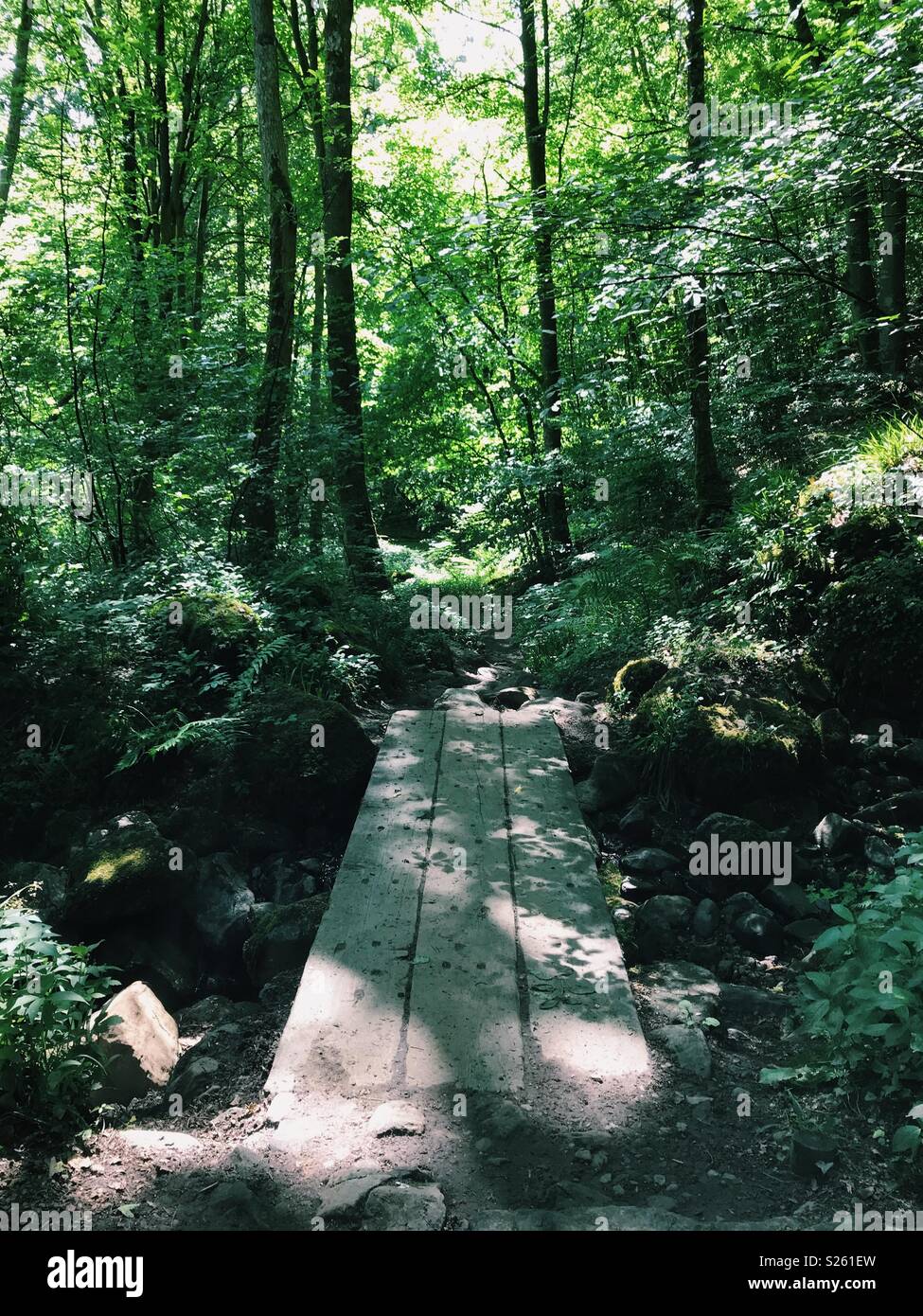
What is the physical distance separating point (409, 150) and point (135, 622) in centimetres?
1410

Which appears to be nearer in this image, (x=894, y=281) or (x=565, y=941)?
(x=565, y=941)

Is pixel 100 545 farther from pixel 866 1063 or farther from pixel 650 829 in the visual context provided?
pixel 866 1063

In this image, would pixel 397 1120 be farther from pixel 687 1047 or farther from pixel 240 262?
pixel 240 262

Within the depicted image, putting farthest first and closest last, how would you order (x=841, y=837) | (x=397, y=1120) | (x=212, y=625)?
(x=212, y=625), (x=841, y=837), (x=397, y=1120)

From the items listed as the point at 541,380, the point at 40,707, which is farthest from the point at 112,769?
the point at 541,380

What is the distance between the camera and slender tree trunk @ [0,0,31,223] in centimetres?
905

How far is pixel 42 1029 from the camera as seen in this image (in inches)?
120

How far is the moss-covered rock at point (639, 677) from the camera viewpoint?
705 cm

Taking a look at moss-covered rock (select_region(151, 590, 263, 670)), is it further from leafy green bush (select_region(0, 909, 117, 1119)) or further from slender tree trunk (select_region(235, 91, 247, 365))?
leafy green bush (select_region(0, 909, 117, 1119))

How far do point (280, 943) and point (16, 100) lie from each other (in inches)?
398

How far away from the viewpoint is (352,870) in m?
4.62

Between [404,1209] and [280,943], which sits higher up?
[280,943]

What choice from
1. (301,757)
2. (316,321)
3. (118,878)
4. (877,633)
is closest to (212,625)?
(301,757)

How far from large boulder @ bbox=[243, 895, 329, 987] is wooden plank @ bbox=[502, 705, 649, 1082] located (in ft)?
3.44
